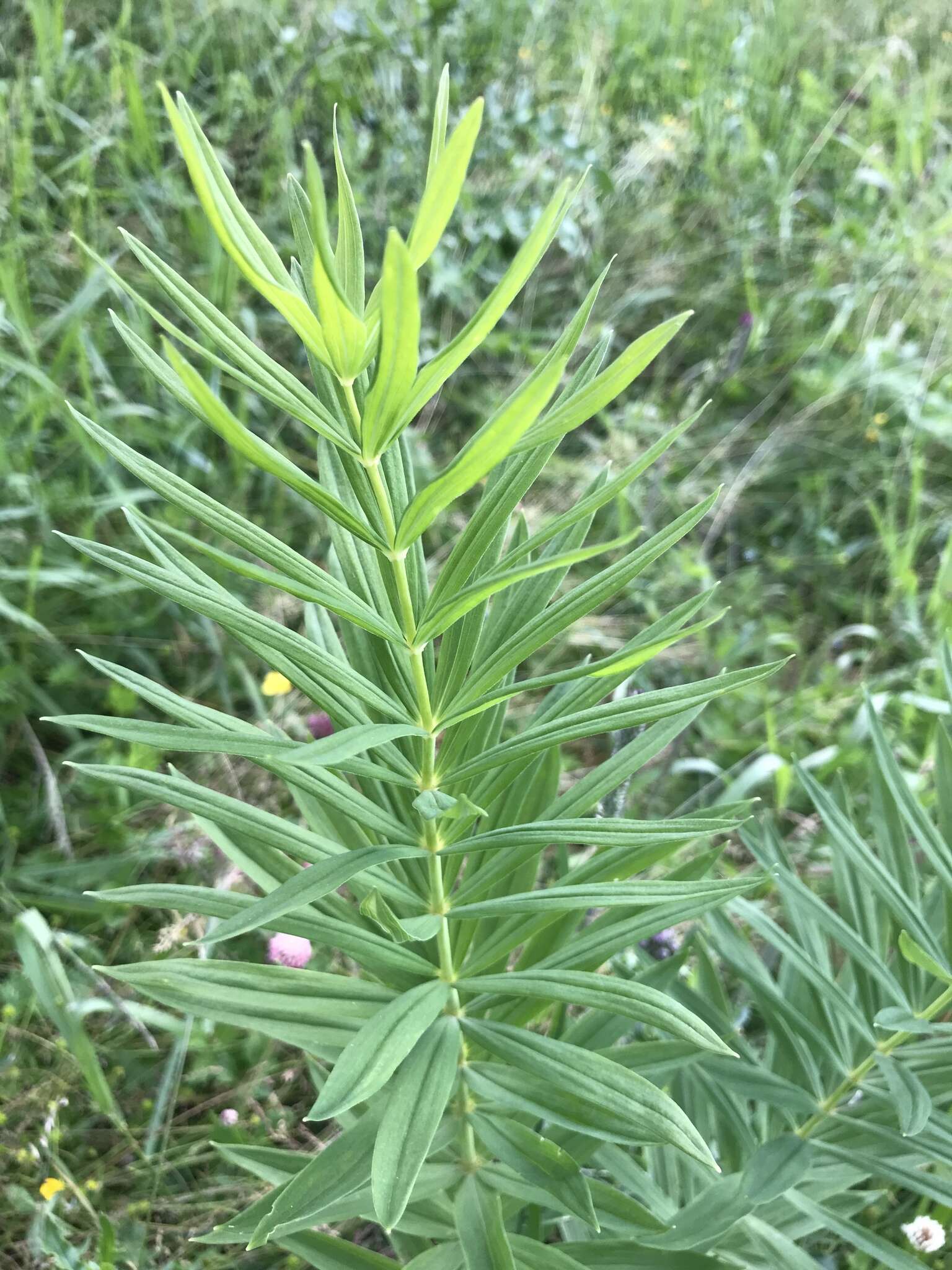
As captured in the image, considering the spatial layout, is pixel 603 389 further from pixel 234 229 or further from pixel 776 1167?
pixel 776 1167

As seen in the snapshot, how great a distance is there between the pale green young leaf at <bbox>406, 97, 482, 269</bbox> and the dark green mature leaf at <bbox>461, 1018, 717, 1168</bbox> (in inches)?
22.1

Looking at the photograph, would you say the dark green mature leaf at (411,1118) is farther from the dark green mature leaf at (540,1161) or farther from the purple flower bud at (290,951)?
the purple flower bud at (290,951)

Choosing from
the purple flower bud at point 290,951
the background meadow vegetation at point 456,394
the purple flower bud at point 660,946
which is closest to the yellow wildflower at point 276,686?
the background meadow vegetation at point 456,394

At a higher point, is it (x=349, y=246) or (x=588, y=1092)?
(x=349, y=246)

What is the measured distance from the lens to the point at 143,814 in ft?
5.48

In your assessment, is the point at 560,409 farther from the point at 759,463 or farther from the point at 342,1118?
the point at 759,463

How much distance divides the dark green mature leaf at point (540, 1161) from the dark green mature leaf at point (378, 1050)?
0.14 m

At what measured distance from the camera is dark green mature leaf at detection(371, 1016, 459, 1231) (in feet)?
2.06

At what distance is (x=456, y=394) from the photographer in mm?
2400

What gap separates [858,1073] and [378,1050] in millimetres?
541

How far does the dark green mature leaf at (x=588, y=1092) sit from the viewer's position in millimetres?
651

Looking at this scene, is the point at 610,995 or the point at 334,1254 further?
the point at 334,1254

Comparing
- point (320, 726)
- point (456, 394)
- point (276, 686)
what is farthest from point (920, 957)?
point (456, 394)

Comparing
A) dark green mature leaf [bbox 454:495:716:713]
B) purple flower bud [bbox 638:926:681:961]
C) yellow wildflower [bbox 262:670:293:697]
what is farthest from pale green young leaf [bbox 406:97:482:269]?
yellow wildflower [bbox 262:670:293:697]
